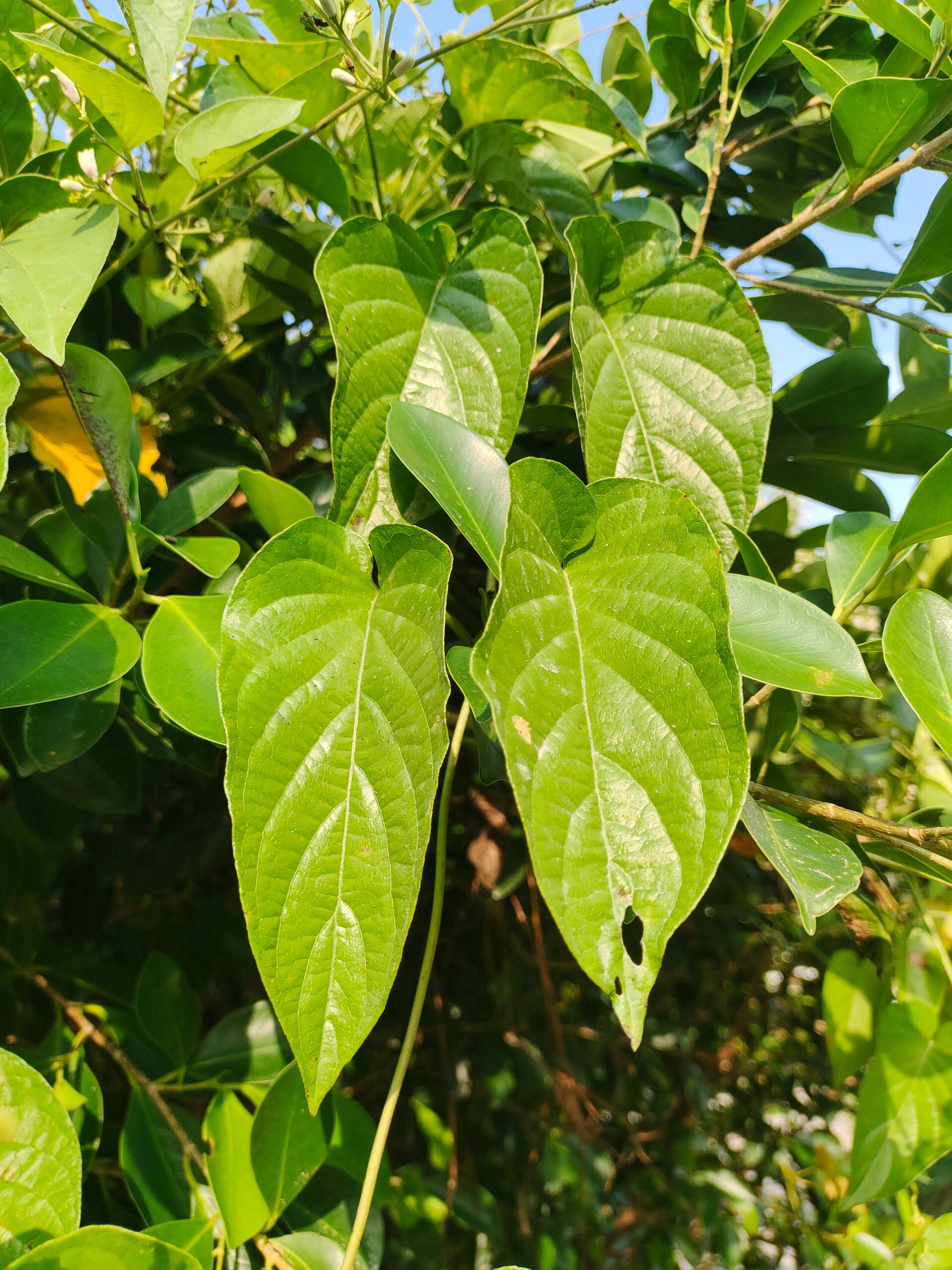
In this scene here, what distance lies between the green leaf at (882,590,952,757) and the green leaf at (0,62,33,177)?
0.49 m

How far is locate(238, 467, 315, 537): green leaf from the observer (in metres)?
0.38

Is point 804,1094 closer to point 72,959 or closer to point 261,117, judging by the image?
point 72,959

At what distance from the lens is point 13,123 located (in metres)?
0.42

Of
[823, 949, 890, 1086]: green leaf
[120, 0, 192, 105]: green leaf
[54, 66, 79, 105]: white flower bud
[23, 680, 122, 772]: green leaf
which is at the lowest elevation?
[823, 949, 890, 1086]: green leaf

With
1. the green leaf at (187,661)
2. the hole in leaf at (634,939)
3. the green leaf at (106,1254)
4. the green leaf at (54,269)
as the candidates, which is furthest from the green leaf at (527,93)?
the green leaf at (106,1254)

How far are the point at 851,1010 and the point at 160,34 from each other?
66 cm

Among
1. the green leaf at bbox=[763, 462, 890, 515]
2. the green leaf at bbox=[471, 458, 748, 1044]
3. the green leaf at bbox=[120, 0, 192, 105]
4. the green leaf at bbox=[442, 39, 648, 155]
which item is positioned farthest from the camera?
the green leaf at bbox=[763, 462, 890, 515]

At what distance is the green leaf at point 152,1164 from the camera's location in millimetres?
398

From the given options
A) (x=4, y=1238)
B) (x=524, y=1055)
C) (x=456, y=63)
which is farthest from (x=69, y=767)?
(x=524, y=1055)

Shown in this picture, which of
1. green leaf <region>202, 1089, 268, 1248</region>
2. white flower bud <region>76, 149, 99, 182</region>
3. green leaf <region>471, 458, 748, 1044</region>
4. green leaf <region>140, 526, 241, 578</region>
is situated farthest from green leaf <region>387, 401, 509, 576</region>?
green leaf <region>202, 1089, 268, 1248</region>

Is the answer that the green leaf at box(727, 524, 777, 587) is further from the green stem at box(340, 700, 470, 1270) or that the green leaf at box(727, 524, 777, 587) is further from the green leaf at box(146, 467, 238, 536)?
the green leaf at box(146, 467, 238, 536)

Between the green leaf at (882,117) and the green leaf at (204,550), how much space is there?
35 centimetres

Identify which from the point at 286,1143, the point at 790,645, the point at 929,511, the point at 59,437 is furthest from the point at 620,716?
the point at 59,437

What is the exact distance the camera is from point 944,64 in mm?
397
